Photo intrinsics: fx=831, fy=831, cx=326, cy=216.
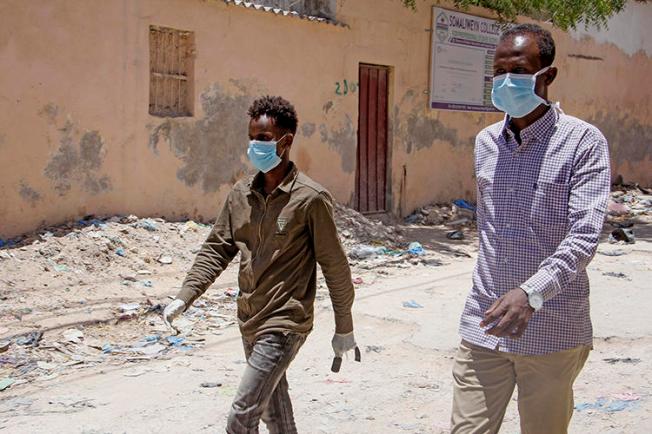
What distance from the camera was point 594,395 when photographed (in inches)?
201

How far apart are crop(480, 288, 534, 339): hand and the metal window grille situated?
7.82 metres

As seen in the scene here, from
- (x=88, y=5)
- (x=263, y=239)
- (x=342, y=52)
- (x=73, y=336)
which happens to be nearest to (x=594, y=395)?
(x=263, y=239)

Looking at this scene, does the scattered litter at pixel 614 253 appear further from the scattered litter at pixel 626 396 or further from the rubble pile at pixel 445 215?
the scattered litter at pixel 626 396

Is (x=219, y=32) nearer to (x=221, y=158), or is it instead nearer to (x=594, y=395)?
(x=221, y=158)

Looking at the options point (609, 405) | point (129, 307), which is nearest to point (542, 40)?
point (609, 405)

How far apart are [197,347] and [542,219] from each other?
4040 millimetres

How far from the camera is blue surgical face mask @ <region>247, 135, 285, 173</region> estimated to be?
3.29 meters

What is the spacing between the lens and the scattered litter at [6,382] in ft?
17.0

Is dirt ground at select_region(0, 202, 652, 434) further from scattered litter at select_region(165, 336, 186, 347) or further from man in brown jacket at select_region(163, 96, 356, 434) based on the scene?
man in brown jacket at select_region(163, 96, 356, 434)

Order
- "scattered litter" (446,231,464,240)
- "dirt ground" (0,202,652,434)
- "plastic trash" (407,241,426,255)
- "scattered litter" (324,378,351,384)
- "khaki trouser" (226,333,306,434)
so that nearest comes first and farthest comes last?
"khaki trouser" (226,333,306,434) → "dirt ground" (0,202,652,434) → "scattered litter" (324,378,351,384) → "plastic trash" (407,241,426,255) → "scattered litter" (446,231,464,240)

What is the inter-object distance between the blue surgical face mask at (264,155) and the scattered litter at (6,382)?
282 cm

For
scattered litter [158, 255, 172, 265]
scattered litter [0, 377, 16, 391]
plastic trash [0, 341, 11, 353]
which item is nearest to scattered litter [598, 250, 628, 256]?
scattered litter [158, 255, 172, 265]

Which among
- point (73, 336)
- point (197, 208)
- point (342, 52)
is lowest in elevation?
point (73, 336)

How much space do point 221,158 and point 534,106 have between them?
26.1 feet
